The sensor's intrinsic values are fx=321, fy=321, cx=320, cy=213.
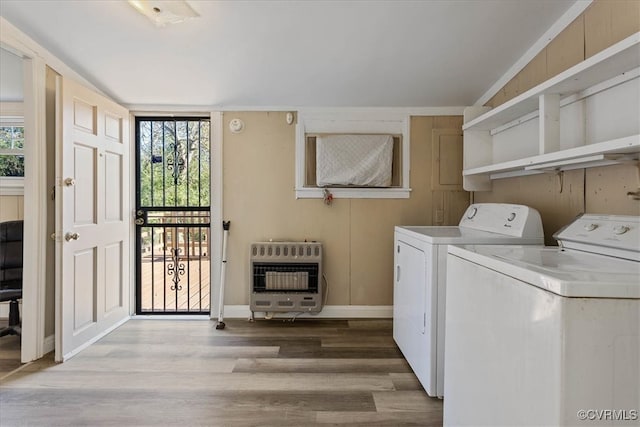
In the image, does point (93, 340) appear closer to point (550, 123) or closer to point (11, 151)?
point (11, 151)

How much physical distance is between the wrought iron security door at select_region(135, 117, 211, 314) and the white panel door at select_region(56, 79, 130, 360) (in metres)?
0.18

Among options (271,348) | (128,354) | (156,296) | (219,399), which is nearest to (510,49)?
(271,348)

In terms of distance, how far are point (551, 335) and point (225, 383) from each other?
174 cm

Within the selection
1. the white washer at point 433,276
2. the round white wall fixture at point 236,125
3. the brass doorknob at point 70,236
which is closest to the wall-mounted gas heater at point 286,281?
the white washer at point 433,276

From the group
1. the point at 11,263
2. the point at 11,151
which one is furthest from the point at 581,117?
the point at 11,151

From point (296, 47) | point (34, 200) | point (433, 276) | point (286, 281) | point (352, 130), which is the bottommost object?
point (286, 281)

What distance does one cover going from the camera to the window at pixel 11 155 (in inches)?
105

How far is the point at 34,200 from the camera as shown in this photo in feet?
6.93

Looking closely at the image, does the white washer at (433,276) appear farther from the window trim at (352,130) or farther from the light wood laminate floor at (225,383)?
the window trim at (352,130)

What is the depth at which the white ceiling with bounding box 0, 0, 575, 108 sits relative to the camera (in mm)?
1854

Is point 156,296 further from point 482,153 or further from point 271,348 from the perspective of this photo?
point 482,153

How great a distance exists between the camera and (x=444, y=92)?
268 centimetres

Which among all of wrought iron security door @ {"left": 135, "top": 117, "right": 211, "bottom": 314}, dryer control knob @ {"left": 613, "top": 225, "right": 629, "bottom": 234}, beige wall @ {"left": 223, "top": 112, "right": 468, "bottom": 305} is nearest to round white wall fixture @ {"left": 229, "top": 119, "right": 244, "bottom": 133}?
beige wall @ {"left": 223, "top": 112, "right": 468, "bottom": 305}

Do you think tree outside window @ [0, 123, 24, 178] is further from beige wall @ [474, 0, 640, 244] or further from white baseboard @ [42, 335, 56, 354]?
beige wall @ [474, 0, 640, 244]
